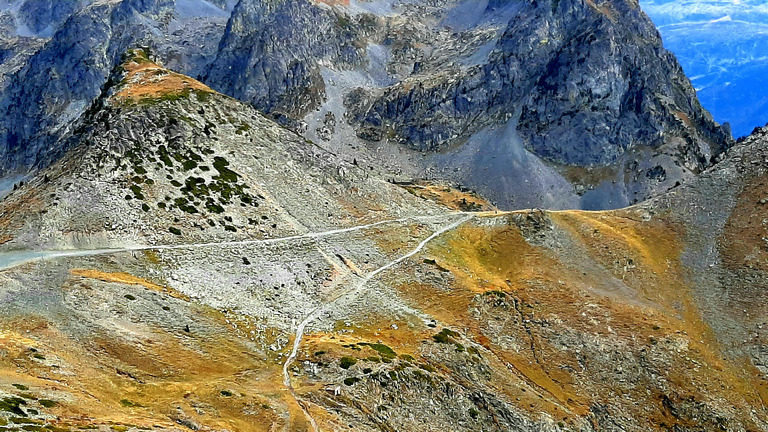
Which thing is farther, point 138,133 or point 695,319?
point 138,133

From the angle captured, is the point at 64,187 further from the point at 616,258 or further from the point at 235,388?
the point at 616,258

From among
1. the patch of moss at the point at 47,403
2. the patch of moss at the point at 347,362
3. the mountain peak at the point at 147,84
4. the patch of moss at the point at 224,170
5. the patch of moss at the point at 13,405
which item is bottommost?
the patch of moss at the point at 47,403

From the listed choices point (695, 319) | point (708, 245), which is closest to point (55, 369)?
point (695, 319)

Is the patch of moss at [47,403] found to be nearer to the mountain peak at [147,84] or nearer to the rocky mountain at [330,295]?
the rocky mountain at [330,295]

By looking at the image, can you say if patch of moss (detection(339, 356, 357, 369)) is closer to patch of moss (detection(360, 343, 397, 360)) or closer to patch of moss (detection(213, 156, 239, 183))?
patch of moss (detection(360, 343, 397, 360))

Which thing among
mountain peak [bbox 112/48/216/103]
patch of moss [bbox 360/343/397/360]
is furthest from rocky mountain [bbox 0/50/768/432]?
mountain peak [bbox 112/48/216/103]

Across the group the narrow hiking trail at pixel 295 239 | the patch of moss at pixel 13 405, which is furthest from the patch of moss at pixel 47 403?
the narrow hiking trail at pixel 295 239

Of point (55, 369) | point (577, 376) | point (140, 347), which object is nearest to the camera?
point (55, 369)
